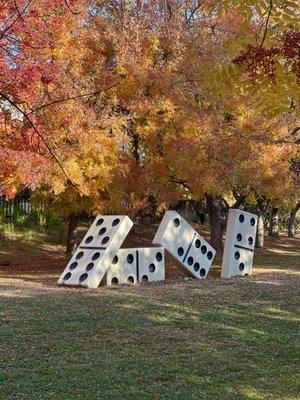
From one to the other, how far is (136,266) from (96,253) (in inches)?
36.4

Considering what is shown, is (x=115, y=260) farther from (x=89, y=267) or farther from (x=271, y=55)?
(x=271, y=55)

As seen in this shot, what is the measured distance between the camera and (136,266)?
37.4 feet

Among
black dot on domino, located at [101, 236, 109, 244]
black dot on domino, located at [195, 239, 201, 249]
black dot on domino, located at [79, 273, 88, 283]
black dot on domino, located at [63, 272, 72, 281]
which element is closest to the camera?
black dot on domino, located at [79, 273, 88, 283]

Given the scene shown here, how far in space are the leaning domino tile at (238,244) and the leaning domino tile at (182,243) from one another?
1.57 feet

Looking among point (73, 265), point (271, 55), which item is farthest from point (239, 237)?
point (271, 55)

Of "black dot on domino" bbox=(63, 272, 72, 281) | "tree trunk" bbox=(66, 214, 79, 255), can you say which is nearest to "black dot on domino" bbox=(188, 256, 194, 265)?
"black dot on domino" bbox=(63, 272, 72, 281)

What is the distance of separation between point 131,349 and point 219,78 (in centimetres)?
347

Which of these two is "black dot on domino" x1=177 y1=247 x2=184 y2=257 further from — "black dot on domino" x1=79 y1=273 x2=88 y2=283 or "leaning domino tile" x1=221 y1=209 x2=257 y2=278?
"black dot on domino" x1=79 y1=273 x2=88 y2=283

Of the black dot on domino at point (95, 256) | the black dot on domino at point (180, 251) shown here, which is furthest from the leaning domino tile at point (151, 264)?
the black dot on domino at point (95, 256)

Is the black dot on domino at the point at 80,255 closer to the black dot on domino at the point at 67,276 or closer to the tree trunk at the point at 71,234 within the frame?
the black dot on domino at the point at 67,276

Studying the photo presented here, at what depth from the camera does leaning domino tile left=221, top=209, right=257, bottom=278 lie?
492 inches

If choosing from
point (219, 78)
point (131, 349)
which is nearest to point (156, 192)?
point (131, 349)

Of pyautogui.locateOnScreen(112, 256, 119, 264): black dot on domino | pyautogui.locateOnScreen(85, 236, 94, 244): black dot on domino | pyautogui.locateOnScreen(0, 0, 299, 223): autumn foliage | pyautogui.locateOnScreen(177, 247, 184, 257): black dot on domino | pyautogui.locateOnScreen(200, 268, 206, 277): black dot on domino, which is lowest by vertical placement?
pyautogui.locateOnScreen(200, 268, 206, 277): black dot on domino

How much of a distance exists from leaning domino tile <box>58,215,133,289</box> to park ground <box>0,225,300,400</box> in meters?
0.40
